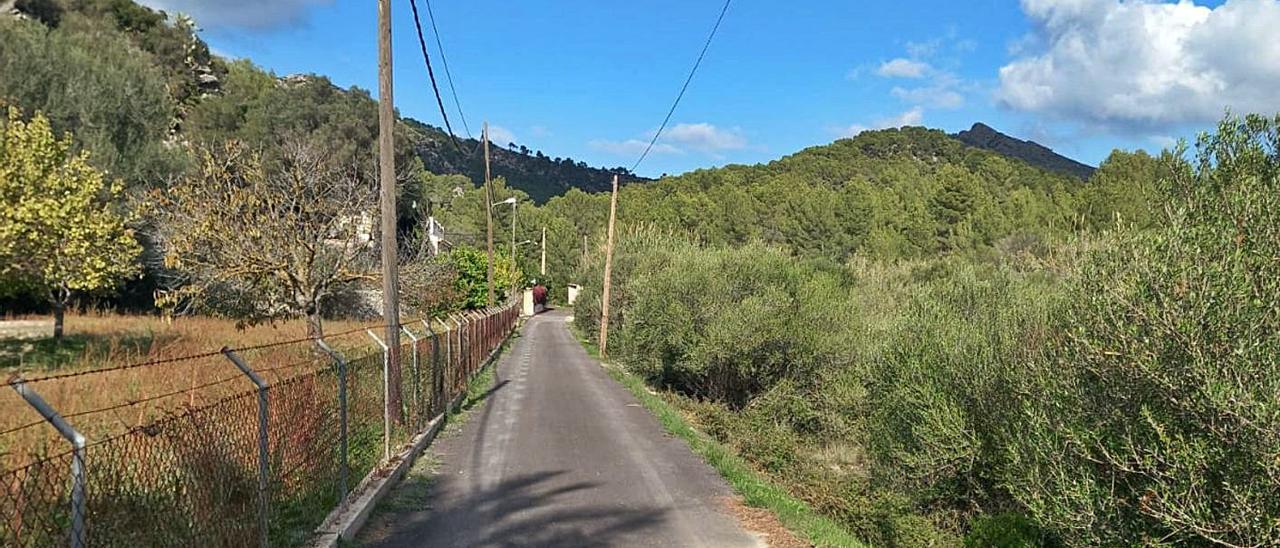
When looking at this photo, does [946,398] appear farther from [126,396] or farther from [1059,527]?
[126,396]

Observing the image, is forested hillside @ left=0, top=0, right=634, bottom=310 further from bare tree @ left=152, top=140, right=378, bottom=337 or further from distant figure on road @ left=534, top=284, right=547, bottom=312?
distant figure on road @ left=534, top=284, right=547, bottom=312

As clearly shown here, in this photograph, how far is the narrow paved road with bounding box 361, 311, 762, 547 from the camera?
25.8 feet

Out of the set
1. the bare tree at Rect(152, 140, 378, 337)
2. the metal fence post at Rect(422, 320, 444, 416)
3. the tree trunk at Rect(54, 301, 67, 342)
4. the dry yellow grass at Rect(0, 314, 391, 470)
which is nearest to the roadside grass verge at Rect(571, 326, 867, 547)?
the metal fence post at Rect(422, 320, 444, 416)

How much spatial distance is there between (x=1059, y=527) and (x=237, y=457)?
7156 millimetres

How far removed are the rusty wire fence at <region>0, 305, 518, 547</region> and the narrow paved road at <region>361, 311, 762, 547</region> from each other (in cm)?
82

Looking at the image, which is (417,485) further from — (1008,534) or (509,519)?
(1008,534)

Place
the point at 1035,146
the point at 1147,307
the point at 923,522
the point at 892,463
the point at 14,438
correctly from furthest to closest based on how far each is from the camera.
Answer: the point at 1035,146
the point at 892,463
the point at 923,522
the point at 14,438
the point at 1147,307

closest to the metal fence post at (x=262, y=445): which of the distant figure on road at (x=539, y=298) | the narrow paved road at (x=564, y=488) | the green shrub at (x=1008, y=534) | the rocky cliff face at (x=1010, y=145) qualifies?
the narrow paved road at (x=564, y=488)

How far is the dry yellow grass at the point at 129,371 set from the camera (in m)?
7.81

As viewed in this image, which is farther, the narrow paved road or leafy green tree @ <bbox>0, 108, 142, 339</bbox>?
leafy green tree @ <bbox>0, 108, 142, 339</bbox>

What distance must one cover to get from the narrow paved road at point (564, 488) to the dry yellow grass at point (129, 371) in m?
2.06

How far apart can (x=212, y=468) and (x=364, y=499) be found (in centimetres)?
249

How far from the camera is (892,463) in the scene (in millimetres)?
15172

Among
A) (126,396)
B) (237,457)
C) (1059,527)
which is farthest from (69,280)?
(1059,527)
